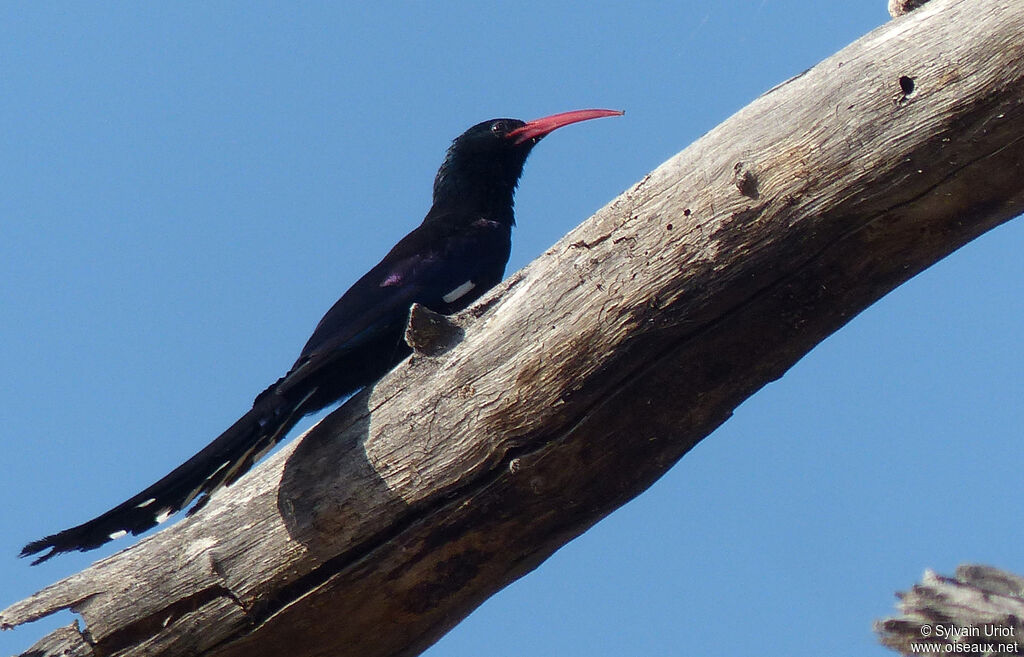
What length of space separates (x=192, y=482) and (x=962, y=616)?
2.30m

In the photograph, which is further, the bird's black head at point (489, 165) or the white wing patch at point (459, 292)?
the bird's black head at point (489, 165)

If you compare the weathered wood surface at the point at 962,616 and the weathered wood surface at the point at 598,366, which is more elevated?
the weathered wood surface at the point at 598,366

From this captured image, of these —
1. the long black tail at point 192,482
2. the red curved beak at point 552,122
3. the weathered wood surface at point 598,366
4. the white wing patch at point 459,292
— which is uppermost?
the red curved beak at point 552,122

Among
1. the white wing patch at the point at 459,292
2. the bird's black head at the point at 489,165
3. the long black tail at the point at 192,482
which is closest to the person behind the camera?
the long black tail at the point at 192,482

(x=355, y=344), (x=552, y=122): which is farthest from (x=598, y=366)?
(x=552, y=122)

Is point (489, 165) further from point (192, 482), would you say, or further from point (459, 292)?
point (192, 482)

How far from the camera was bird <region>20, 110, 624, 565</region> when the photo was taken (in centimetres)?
345

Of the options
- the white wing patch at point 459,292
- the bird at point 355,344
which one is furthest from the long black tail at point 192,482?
the white wing patch at point 459,292

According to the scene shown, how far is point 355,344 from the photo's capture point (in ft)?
12.4

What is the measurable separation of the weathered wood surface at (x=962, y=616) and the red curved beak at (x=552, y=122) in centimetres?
294

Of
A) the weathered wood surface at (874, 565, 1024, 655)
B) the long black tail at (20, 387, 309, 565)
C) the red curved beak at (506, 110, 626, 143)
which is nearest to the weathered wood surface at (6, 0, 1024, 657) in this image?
the long black tail at (20, 387, 309, 565)

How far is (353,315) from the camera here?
3.92 meters

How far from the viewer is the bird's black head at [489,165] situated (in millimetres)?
5414

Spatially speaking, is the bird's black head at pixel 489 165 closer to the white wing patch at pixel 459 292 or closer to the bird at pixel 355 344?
the bird at pixel 355 344
